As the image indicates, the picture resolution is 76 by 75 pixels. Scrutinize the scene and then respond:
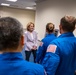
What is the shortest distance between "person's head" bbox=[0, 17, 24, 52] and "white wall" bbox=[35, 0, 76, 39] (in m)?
4.76

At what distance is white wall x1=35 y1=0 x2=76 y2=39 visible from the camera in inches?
227

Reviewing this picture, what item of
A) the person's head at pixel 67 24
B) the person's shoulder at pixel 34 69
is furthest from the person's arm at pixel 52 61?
the person's shoulder at pixel 34 69

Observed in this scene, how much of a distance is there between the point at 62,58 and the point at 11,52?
0.89m

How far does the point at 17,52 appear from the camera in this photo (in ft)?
2.93

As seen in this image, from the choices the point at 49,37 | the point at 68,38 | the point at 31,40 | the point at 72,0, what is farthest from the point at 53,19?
the point at 68,38

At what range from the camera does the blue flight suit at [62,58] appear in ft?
5.37

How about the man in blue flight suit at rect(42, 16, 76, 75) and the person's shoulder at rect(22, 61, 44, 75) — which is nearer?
the person's shoulder at rect(22, 61, 44, 75)

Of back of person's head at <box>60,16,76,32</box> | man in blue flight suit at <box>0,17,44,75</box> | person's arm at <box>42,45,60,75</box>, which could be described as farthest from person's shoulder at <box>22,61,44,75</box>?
back of person's head at <box>60,16,76,32</box>

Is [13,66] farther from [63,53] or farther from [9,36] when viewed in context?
[63,53]

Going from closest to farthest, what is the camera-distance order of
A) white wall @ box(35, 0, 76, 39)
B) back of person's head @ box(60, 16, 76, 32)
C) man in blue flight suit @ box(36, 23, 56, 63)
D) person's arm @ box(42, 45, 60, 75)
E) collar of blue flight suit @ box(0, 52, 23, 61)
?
1. collar of blue flight suit @ box(0, 52, 23, 61)
2. person's arm @ box(42, 45, 60, 75)
3. back of person's head @ box(60, 16, 76, 32)
4. man in blue flight suit @ box(36, 23, 56, 63)
5. white wall @ box(35, 0, 76, 39)

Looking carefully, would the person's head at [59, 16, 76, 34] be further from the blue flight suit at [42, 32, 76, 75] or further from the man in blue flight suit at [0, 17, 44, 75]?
the man in blue flight suit at [0, 17, 44, 75]

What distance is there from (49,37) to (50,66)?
145 cm

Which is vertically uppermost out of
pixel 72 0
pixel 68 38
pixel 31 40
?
pixel 72 0

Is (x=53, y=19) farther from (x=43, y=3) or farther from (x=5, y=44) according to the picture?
(x=5, y=44)
